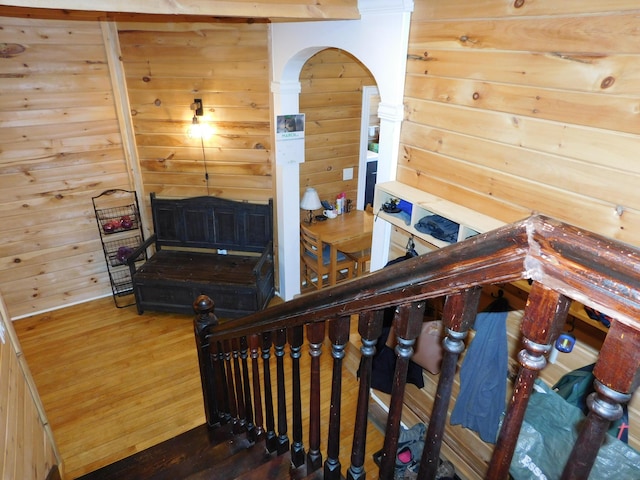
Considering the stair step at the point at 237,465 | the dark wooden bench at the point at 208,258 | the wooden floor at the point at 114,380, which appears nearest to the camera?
the stair step at the point at 237,465

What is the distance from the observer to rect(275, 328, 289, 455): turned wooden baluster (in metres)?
1.48

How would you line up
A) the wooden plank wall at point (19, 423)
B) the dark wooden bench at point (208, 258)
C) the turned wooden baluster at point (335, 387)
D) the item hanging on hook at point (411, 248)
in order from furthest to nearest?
the dark wooden bench at point (208, 258)
the item hanging on hook at point (411, 248)
the wooden plank wall at point (19, 423)
the turned wooden baluster at point (335, 387)

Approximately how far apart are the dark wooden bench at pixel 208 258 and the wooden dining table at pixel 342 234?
1.89 ft

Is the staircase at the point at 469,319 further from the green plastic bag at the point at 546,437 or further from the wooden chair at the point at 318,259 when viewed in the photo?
the wooden chair at the point at 318,259

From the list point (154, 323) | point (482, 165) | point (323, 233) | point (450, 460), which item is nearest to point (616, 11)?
point (482, 165)

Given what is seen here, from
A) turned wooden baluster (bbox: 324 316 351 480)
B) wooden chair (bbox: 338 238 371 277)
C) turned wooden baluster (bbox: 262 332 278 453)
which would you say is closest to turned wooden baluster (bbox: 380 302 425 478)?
turned wooden baluster (bbox: 324 316 351 480)

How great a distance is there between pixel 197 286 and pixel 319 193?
1676 mm

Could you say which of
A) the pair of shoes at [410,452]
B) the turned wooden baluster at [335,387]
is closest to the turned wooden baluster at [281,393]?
the turned wooden baluster at [335,387]

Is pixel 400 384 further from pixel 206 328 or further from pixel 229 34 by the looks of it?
pixel 229 34

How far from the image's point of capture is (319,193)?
4.95 metres

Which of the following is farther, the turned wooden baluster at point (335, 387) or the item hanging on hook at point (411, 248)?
the item hanging on hook at point (411, 248)

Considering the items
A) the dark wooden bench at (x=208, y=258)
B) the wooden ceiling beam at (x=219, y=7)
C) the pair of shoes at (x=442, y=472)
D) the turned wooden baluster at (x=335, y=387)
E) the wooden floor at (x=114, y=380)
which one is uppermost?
the wooden ceiling beam at (x=219, y=7)

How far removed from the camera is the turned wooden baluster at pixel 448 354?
2.35 ft

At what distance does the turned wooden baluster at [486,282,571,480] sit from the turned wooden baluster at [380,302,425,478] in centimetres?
22
